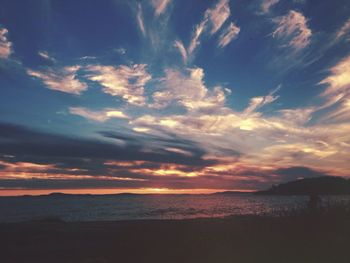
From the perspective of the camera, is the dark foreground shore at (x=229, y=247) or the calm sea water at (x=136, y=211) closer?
the dark foreground shore at (x=229, y=247)

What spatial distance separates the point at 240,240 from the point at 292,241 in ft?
6.29

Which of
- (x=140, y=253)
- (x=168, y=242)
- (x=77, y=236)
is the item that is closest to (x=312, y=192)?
(x=168, y=242)

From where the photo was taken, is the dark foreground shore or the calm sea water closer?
the dark foreground shore

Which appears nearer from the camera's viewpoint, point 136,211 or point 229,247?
point 229,247

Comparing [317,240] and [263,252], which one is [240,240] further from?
[317,240]

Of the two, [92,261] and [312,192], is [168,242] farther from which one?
[312,192]

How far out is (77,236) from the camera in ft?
69.1

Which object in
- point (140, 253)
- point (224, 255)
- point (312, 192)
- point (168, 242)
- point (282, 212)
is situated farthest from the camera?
point (282, 212)

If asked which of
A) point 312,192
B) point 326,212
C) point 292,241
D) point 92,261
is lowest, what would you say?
point 92,261

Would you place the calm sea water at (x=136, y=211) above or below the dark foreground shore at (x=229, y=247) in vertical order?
above

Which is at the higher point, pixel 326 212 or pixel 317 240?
pixel 326 212

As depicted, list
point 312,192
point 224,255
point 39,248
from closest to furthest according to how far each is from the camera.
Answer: point 224,255 < point 39,248 < point 312,192

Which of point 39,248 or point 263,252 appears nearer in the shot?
point 263,252

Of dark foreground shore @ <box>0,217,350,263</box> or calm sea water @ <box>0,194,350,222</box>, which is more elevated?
calm sea water @ <box>0,194,350,222</box>
